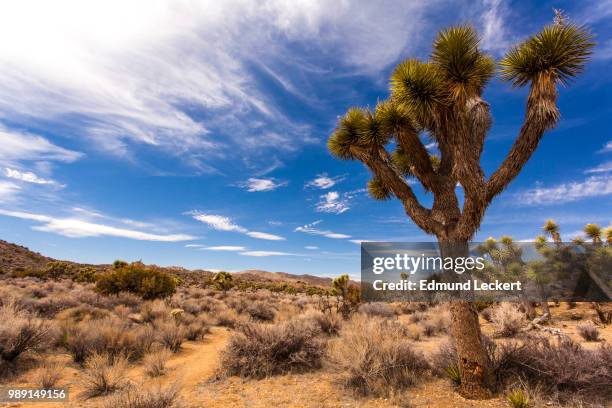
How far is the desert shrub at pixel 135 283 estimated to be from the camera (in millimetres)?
16094

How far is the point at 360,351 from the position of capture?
6234 millimetres

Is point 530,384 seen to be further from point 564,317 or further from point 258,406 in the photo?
point 564,317

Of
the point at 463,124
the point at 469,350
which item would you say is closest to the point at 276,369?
the point at 469,350

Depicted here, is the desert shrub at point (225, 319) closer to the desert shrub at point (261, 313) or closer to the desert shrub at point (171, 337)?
the desert shrub at point (261, 313)

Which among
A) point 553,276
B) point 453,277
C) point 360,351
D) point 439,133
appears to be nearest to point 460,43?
point 439,133

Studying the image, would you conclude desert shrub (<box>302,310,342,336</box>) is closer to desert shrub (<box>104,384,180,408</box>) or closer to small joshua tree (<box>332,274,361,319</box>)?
desert shrub (<box>104,384,180,408</box>)

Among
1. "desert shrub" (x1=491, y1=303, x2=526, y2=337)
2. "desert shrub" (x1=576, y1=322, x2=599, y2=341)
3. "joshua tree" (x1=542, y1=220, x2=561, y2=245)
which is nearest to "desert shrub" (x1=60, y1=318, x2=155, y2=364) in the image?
"desert shrub" (x1=491, y1=303, x2=526, y2=337)

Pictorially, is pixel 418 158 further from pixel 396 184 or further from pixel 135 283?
pixel 135 283

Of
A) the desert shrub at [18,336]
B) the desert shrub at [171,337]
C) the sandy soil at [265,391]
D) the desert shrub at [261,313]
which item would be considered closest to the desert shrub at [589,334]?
the sandy soil at [265,391]

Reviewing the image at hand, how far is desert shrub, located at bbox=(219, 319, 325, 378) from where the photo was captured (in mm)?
6871

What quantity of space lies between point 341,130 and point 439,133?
2.43 meters

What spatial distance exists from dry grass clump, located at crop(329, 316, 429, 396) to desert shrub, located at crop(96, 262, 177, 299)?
1268cm

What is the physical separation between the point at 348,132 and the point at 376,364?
17.5 ft

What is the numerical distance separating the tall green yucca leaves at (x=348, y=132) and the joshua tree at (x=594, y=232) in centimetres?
2188
